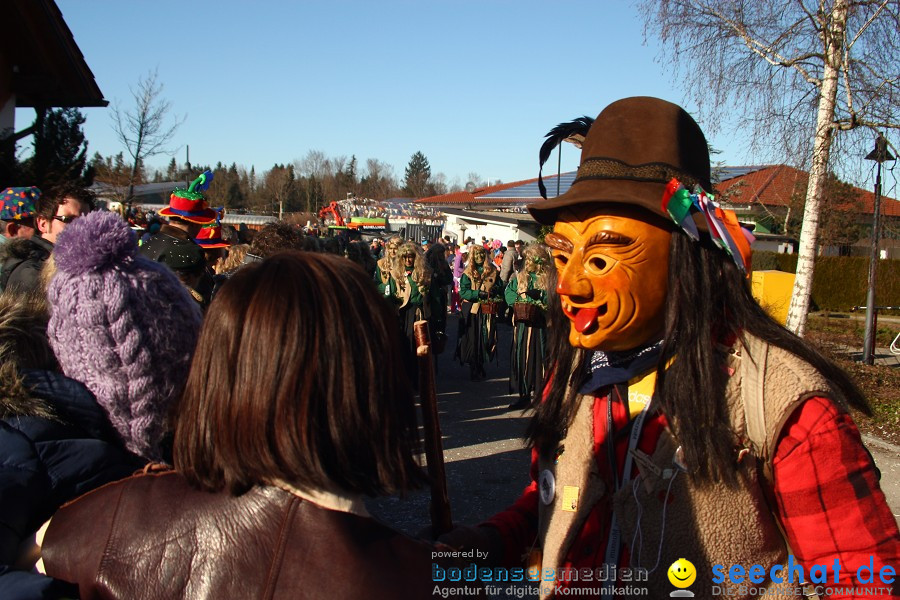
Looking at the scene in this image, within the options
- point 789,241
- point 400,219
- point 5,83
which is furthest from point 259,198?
point 5,83

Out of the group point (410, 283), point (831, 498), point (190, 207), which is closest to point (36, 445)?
point (831, 498)

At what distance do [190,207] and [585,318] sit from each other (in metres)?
3.78

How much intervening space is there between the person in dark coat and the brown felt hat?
1227 mm

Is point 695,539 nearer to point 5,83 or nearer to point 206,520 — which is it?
point 206,520

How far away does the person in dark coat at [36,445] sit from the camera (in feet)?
4.55

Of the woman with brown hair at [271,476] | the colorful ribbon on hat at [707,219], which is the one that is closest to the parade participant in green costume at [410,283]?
the colorful ribbon on hat at [707,219]

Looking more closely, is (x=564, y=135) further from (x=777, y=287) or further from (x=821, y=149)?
(x=777, y=287)

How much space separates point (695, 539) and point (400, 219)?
129 ft

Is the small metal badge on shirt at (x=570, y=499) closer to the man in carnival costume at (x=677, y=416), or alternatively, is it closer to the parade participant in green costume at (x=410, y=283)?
the man in carnival costume at (x=677, y=416)

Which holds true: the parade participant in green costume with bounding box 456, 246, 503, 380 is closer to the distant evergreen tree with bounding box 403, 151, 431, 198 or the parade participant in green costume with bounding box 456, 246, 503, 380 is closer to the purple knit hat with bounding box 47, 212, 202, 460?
the purple knit hat with bounding box 47, 212, 202, 460

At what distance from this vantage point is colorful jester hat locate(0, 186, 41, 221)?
4.55 meters

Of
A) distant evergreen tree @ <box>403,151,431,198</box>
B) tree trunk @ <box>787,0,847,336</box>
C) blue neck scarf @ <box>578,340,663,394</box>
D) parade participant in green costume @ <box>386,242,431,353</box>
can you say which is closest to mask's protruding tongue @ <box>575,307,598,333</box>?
blue neck scarf @ <box>578,340,663,394</box>

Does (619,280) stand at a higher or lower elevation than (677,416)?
higher

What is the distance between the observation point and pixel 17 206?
4.57 metres
